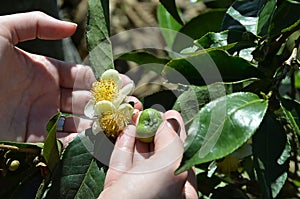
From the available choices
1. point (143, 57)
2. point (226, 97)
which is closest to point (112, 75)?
point (143, 57)

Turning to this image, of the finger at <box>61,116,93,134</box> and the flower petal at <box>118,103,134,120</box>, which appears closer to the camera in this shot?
the flower petal at <box>118,103,134,120</box>

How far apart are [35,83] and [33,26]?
0.43 ft

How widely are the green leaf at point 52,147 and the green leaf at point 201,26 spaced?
20.4 inches

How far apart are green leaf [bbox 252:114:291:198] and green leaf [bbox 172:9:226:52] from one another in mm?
425

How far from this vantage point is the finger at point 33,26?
1.15 meters

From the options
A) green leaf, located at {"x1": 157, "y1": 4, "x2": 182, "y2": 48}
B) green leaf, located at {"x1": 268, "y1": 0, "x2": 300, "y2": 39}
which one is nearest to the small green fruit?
green leaf, located at {"x1": 268, "y1": 0, "x2": 300, "y2": 39}

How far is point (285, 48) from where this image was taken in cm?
115

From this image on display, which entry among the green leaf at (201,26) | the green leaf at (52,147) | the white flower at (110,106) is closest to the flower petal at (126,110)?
the white flower at (110,106)

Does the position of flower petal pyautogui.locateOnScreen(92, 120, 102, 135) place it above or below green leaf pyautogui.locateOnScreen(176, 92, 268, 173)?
below

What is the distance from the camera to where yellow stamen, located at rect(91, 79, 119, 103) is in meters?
0.97

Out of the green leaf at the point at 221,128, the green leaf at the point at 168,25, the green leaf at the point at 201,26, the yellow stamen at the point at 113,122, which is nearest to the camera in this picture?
the green leaf at the point at 221,128

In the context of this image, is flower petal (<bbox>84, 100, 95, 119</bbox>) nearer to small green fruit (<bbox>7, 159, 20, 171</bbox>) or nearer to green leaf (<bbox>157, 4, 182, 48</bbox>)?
small green fruit (<bbox>7, 159, 20, 171</bbox>)

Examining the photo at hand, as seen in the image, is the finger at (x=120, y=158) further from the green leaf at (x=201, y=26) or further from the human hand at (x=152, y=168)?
the green leaf at (x=201, y=26)

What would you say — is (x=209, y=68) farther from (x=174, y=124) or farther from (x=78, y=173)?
(x=78, y=173)
